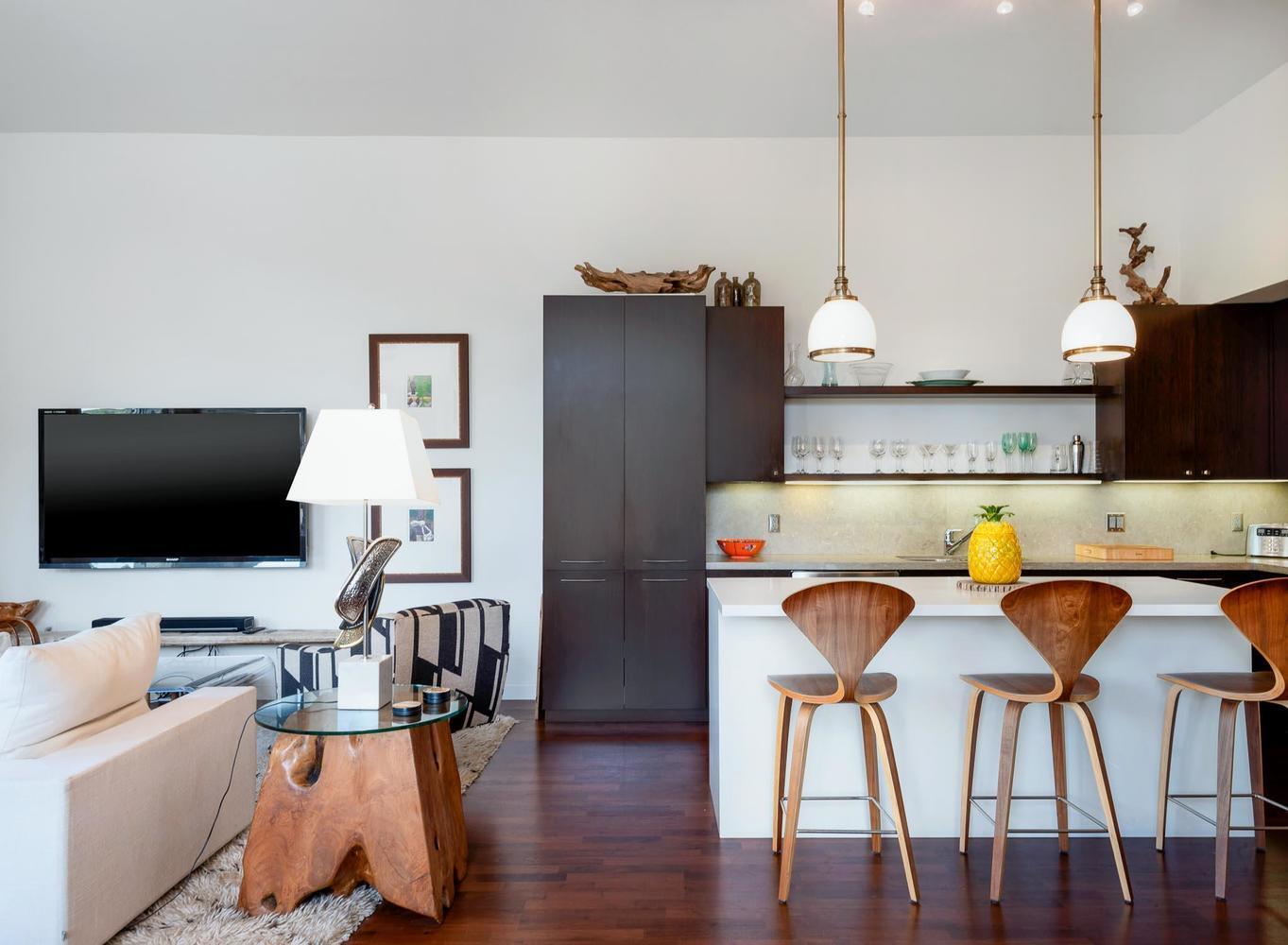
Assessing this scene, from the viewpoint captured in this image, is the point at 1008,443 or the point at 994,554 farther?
the point at 1008,443

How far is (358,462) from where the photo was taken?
2436 mm

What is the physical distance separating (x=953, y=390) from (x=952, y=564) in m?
1.00

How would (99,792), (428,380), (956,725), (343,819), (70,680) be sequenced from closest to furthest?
(99,792) < (70,680) < (343,819) < (956,725) < (428,380)

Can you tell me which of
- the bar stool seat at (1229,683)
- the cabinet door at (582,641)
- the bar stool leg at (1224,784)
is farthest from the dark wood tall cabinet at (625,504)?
the bar stool leg at (1224,784)

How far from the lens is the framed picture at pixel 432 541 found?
4.93m

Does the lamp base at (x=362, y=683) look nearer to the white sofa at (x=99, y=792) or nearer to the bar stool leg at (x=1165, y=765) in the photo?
the white sofa at (x=99, y=792)

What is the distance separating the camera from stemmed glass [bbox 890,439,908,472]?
4994 mm

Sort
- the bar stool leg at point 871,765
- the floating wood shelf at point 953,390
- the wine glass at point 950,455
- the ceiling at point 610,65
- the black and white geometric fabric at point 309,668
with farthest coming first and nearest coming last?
the wine glass at point 950,455 → the floating wood shelf at point 953,390 → the black and white geometric fabric at point 309,668 → the ceiling at point 610,65 → the bar stool leg at point 871,765

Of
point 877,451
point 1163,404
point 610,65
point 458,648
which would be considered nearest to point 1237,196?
point 1163,404

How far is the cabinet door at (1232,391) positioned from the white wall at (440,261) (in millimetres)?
746

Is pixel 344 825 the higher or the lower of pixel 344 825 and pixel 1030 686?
the lower

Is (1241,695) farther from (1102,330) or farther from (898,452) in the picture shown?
(898,452)

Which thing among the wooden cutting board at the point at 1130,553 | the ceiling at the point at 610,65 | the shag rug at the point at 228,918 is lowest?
the shag rug at the point at 228,918

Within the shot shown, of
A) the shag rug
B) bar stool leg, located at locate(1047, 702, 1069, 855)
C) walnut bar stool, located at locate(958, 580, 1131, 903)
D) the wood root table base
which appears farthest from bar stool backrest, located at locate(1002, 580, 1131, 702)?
the shag rug
